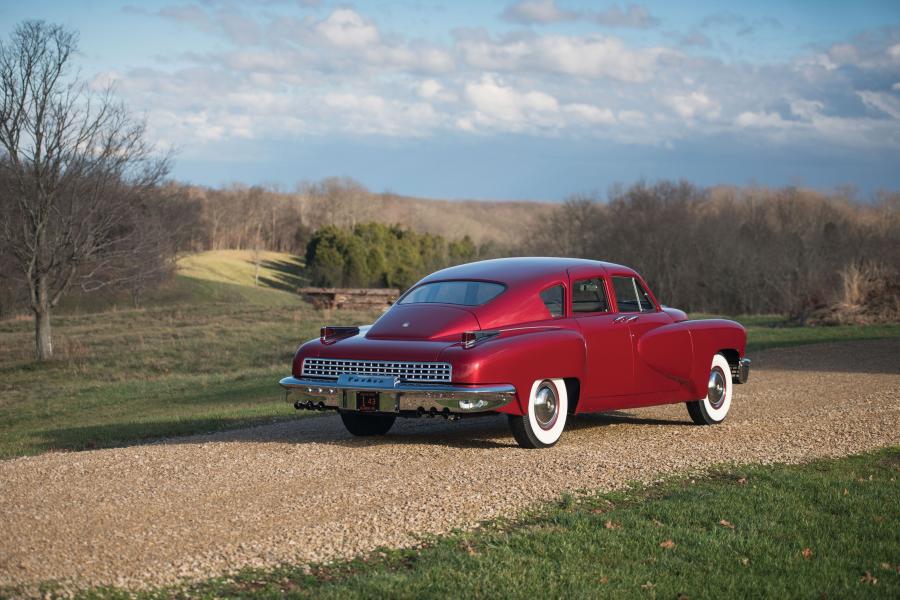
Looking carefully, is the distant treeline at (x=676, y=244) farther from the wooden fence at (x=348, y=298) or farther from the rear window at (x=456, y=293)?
the rear window at (x=456, y=293)

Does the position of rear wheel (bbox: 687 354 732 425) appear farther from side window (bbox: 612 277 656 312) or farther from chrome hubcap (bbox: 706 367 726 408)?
side window (bbox: 612 277 656 312)

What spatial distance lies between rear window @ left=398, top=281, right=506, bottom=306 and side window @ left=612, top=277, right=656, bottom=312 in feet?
5.00

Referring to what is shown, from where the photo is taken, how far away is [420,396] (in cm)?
853

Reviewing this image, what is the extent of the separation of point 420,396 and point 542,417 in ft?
4.30

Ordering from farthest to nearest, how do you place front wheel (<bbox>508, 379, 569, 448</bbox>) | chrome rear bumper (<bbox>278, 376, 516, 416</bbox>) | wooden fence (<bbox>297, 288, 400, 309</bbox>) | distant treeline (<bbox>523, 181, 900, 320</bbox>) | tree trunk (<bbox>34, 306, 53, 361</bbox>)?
distant treeline (<bbox>523, 181, 900, 320</bbox>) < wooden fence (<bbox>297, 288, 400, 309</bbox>) < tree trunk (<bbox>34, 306, 53, 361</bbox>) < front wheel (<bbox>508, 379, 569, 448</bbox>) < chrome rear bumper (<bbox>278, 376, 516, 416</bbox>)

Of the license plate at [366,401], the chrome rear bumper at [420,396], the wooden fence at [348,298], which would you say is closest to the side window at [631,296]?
the chrome rear bumper at [420,396]

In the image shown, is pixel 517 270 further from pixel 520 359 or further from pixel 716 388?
pixel 716 388

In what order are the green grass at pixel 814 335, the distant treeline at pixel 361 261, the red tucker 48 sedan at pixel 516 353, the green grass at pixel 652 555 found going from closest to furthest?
the green grass at pixel 652 555 → the red tucker 48 sedan at pixel 516 353 → the green grass at pixel 814 335 → the distant treeline at pixel 361 261

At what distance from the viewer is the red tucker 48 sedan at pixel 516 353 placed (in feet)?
28.3

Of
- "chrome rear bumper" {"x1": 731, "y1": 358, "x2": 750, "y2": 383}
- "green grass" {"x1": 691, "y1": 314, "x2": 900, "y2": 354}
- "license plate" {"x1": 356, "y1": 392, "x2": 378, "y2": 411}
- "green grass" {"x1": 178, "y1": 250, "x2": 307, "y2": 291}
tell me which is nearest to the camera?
"license plate" {"x1": 356, "y1": 392, "x2": 378, "y2": 411}

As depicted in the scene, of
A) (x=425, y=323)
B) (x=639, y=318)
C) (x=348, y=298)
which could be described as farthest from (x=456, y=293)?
(x=348, y=298)

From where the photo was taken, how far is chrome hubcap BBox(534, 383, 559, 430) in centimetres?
914

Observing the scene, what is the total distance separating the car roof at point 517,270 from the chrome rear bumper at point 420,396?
4.51 feet

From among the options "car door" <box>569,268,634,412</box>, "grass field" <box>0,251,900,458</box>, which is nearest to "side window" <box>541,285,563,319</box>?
"car door" <box>569,268,634,412</box>
